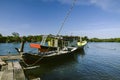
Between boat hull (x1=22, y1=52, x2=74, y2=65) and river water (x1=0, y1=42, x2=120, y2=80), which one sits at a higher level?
boat hull (x1=22, y1=52, x2=74, y2=65)

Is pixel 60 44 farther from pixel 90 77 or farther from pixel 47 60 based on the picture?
pixel 90 77

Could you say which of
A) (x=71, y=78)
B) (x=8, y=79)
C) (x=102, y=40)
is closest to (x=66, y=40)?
(x=71, y=78)

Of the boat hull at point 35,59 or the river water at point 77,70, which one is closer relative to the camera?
the river water at point 77,70

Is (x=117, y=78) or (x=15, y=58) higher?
(x=15, y=58)

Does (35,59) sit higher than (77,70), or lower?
higher

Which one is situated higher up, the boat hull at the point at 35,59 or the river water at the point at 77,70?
the boat hull at the point at 35,59

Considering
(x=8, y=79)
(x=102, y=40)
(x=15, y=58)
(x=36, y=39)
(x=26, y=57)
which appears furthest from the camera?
(x=102, y=40)

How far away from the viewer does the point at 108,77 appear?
50.8ft

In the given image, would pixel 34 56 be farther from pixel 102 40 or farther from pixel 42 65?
pixel 102 40

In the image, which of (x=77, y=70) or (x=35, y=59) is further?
(x=77, y=70)

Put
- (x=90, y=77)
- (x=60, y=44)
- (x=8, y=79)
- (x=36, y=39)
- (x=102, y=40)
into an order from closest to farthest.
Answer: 1. (x=8, y=79)
2. (x=90, y=77)
3. (x=60, y=44)
4. (x=36, y=39)
5. (x=102, y=40)

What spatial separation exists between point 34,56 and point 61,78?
523 cm

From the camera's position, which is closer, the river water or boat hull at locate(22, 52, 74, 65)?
the river water

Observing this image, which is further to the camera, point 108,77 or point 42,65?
point 42,65
